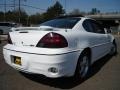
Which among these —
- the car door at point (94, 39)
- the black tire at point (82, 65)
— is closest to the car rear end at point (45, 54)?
the black tire at point (82, 65)

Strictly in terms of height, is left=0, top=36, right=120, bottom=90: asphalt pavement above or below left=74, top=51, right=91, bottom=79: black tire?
below

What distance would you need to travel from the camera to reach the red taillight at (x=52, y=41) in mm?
3551

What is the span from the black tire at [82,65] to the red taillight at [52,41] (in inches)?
27.4

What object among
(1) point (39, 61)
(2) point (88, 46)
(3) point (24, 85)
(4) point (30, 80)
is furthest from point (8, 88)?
(2) point (88, 46)

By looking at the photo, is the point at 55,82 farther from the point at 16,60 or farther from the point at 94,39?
the point at 94,39

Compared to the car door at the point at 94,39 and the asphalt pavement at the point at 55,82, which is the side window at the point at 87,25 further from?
the asphalt pavement at the point at 55,82

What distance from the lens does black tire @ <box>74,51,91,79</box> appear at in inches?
162

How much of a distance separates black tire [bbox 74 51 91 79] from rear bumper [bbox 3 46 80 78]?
329 mm

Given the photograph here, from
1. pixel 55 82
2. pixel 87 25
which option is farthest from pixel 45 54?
pixel 87 25

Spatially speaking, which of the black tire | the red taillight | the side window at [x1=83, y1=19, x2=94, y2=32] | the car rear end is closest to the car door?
the side window at [x1=83, y1=19, x2=94, y2=32]

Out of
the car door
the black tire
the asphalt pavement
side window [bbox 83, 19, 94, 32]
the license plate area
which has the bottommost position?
the asphalt pavement

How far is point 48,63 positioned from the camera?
3.47 metres

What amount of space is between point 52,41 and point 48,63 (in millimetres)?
416

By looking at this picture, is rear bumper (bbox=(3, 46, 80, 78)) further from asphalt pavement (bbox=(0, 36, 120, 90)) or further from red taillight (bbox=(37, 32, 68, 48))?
asphalt pavement (bbox=(0, 36, 120, 90))
